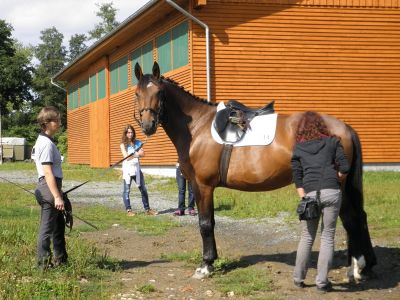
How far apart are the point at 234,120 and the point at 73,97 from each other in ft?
104

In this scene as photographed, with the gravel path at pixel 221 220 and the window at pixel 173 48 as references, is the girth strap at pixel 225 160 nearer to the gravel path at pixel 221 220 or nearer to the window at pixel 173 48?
the gravel path at pixel 221 220

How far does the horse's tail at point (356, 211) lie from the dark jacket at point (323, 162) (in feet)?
2.06

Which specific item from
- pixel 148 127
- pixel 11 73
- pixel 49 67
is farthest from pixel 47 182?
pixel 49 67

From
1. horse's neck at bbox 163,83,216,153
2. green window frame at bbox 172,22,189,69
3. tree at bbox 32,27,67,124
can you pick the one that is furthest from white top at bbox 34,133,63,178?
tree at bbox 32,27,67,124

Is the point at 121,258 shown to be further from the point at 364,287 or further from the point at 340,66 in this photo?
the point at 340,66

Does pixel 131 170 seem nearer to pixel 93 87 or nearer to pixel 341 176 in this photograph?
pixel 341 176

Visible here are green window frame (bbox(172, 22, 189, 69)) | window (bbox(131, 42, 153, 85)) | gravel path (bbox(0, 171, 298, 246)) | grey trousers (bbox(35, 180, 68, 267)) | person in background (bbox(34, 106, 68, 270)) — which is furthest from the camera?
window (bbox(131, 42, 153, 85))

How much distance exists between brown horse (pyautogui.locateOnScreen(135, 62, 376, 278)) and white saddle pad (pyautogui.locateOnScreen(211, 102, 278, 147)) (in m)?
0.06

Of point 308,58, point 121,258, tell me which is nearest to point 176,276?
point 121,258

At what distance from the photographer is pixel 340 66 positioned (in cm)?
1936

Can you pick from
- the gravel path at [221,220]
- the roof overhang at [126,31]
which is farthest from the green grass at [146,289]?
the roof overhang at [126,31]

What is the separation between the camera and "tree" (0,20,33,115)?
181 ft

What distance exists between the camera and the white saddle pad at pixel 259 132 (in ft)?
20.7

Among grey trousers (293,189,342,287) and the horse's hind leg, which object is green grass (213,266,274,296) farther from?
the horse's hind leg
